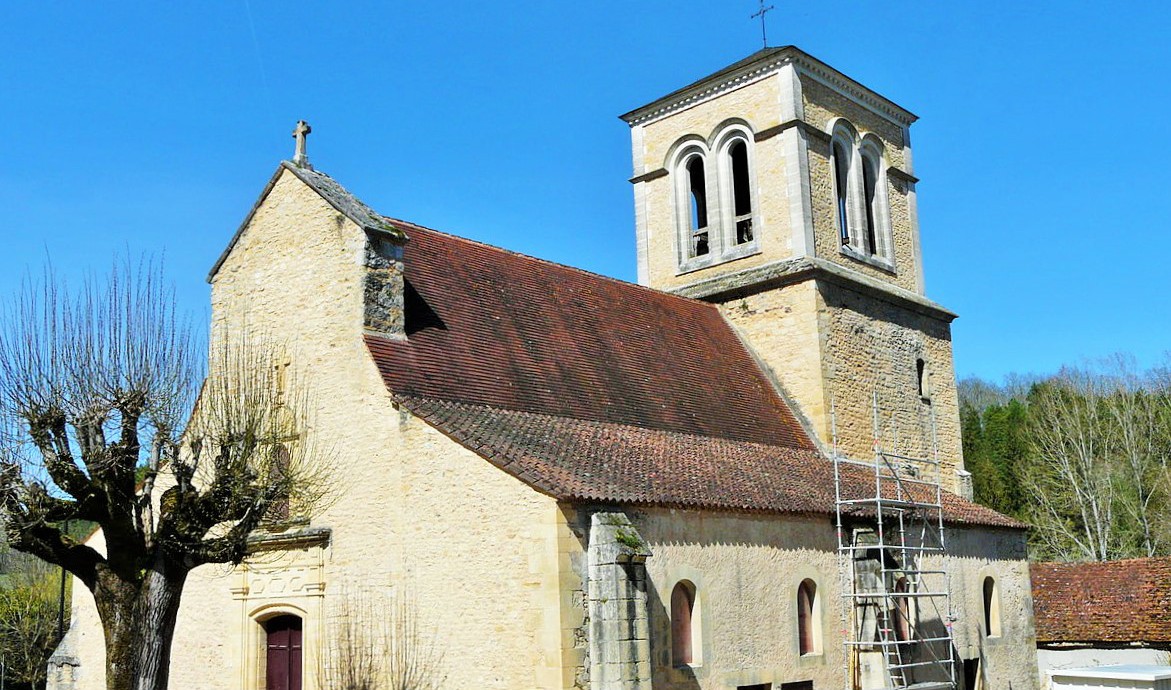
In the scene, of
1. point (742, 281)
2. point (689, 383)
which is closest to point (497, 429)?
point (689, 383)

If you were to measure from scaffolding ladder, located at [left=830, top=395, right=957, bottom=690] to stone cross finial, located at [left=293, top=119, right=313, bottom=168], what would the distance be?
862 centimetres

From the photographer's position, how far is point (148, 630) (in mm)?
11414

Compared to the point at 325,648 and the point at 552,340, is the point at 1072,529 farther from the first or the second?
the point at 325,648

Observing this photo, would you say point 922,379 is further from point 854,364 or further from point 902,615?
point 902,615

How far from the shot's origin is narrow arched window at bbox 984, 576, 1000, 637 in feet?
64.1

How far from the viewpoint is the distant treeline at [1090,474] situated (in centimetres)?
3475

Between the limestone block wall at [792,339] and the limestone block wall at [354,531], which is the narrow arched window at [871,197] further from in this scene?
the limestone block wall at [354,531]

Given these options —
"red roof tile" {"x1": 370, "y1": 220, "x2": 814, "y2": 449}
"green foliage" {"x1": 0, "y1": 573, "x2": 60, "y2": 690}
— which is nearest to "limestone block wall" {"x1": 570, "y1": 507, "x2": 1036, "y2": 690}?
"red roof tile" {"x1": 370, "y1": 220, "x2": 814, "y2": 449}

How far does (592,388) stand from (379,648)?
4927 millimetres

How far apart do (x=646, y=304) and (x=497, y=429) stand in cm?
731

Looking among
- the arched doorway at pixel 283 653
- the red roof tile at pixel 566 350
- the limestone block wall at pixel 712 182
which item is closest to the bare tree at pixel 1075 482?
the limestone block wall at pixel 712 182

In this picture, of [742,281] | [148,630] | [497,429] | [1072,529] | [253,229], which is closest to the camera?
[148,630]

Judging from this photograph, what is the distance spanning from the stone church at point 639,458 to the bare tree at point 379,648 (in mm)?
64

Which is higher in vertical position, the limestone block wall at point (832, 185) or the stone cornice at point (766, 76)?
the stone cornice at point (766, 76)
